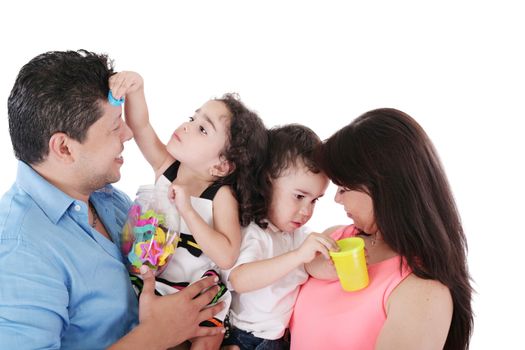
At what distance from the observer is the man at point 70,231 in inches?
75.5

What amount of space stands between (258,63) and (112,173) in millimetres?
1718

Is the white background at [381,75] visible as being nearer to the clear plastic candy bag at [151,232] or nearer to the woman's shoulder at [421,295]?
the clear plastic candy bag at [151,232]

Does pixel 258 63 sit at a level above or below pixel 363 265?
above

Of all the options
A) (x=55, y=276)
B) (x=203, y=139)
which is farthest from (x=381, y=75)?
(x=55, y=276)

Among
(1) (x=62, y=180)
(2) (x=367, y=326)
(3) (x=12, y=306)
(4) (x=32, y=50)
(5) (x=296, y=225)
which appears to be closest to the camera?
(3) (x=12, y=306)

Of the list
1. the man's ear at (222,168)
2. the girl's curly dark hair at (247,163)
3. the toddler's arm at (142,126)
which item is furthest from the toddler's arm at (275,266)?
the toddler's arm at (142,126)

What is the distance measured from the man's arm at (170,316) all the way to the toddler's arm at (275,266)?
115 millimetres

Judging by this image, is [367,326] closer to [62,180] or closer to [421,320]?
[421,320]

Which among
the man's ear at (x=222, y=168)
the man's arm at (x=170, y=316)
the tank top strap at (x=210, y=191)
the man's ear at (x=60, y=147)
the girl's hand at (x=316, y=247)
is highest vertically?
the man's ear at (x=60, y=147)

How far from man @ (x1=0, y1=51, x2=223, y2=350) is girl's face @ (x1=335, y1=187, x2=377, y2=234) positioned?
0.55 meters

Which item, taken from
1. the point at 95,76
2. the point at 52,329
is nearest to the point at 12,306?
the point at 52,329

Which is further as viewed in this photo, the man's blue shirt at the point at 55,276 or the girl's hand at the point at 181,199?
the girl's hand at the point at 181,199

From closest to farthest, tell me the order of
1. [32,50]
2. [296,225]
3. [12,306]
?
[12,306] → [296,225] → [32,50]

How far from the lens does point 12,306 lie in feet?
6.12
